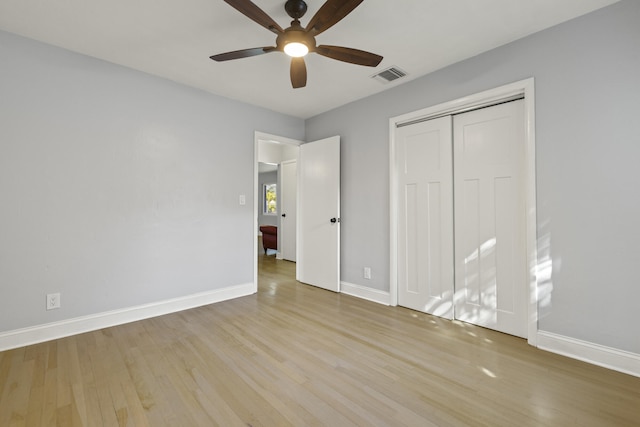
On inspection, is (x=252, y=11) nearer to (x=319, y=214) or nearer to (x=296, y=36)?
(x=296, y=36)

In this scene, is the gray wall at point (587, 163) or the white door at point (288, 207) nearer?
the gray wall at point (587, 163)

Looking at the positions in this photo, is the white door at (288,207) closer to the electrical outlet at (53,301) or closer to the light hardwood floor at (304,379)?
the light hardwood floor at (304,379)

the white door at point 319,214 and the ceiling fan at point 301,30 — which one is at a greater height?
the ceiling fan at point 301,30

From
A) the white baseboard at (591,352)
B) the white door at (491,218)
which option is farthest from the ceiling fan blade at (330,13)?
the white baseboard at (591,352)

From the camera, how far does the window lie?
1030 centimetres

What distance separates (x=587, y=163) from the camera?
205cm

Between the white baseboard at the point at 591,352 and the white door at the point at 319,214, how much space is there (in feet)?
7.22

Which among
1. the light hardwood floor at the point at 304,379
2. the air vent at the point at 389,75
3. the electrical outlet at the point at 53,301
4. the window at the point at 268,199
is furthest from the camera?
the window at the point at 268,199

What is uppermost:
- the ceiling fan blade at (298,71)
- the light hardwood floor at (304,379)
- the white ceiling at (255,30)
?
the white ceiling at (255,30)

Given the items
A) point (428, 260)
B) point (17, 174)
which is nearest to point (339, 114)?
point (428, 260)

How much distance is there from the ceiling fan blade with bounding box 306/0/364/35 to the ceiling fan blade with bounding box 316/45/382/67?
168 mm

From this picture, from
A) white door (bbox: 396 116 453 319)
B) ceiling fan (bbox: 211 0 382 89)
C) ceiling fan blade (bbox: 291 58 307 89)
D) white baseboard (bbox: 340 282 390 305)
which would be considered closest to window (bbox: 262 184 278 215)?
white baseboard (bbox: 340 282 390 305)

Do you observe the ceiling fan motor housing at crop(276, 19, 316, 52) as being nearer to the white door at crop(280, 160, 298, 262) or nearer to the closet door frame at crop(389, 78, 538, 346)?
the closet door frame at crop(389, 78, 538, 346)

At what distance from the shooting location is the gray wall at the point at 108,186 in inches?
90.5
